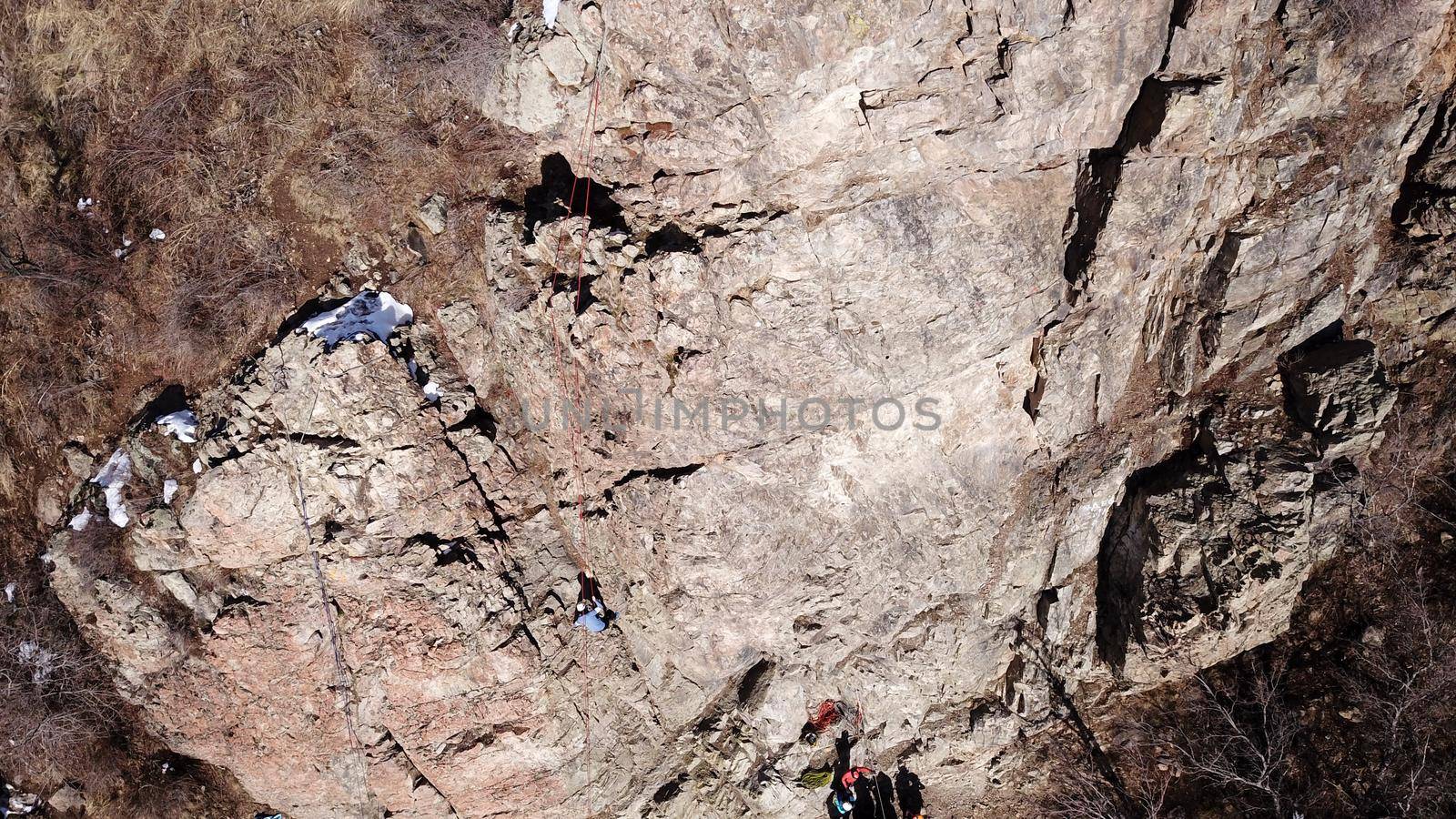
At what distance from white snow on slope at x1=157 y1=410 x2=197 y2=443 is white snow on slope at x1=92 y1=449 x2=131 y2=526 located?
808mm

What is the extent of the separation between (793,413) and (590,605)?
387 cm

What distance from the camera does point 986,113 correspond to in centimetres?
794

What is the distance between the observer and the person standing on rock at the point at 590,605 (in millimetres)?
9719

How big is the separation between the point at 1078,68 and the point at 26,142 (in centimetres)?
1371

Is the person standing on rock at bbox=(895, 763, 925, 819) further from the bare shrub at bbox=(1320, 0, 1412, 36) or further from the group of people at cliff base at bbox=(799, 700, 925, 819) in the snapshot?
the bare shrub at bbox=(1320, 0, 1412, 36)

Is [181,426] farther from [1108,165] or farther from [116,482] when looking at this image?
[1108,165]

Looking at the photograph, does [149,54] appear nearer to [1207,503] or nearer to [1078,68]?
[1078,68]

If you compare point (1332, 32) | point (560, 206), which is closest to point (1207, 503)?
point (1332, 32)

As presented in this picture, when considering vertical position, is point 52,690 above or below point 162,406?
below

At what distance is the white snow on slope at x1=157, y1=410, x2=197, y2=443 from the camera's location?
8.72 meters

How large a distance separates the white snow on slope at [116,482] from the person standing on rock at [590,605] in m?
5.62

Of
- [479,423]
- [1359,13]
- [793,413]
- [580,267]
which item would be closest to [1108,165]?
[1359,13]

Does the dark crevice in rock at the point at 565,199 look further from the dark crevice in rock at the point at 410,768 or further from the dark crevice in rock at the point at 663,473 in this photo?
the dark crevice in rock at the point at 410,768

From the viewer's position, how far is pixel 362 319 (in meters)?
8.91
